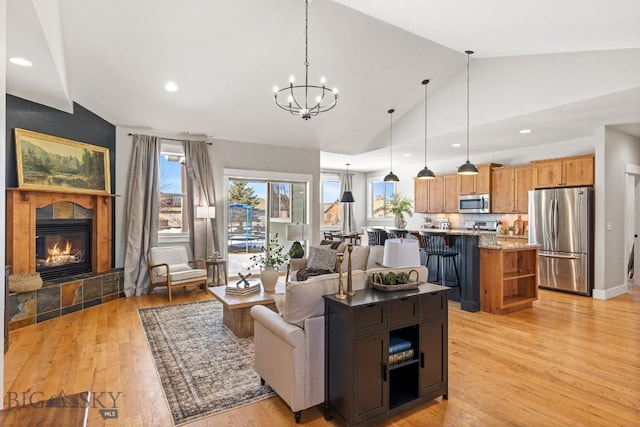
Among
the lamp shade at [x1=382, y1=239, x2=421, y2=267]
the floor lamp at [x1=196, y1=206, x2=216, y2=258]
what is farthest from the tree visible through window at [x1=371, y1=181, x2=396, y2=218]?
the lamp shade at [x1=382, y1=239, x2=421, y2=267]

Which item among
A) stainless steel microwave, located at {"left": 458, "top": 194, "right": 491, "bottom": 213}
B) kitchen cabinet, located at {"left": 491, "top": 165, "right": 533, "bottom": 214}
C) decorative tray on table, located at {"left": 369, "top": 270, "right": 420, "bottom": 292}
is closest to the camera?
decorative tray on table, located at {"left": 369, "top": 270, "right": 420, "bottom": 292}

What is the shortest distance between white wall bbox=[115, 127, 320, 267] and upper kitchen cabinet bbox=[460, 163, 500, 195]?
133 inches

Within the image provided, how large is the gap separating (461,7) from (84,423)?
3693 mm

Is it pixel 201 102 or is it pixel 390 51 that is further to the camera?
pixel 201 102

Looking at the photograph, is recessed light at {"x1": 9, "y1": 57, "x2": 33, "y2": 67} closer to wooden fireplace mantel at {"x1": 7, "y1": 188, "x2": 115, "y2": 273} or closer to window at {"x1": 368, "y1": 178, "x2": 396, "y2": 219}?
wooden fireplace mantel at {"x1": 7, "y1": 188, "x2": 115, "y2": 273}

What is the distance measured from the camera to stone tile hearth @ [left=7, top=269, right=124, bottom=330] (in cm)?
423

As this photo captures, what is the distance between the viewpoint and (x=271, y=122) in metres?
6.38

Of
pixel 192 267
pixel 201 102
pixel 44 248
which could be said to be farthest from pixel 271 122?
pixel 44 248

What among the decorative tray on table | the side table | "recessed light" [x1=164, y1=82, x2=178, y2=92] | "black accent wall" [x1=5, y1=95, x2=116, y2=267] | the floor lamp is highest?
"recessed light" [x1=164, y1=82, x2=178, y2=92]

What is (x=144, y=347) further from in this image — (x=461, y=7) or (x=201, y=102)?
(x=461, y=7)

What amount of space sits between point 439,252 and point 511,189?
3082 mm

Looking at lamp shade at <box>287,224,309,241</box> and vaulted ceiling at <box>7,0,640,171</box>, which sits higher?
vaulted ceiling at <box>7,0,640,171</box>

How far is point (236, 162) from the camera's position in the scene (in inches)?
274

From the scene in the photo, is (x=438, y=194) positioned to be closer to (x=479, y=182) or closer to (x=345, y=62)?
(x=479, y=182)
